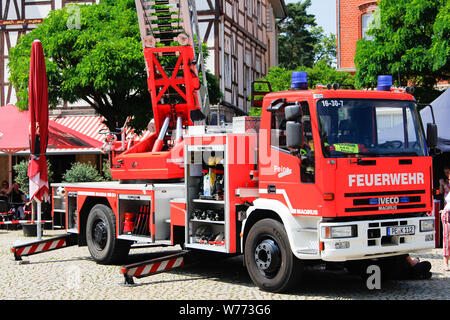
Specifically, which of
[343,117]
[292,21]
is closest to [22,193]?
[343,117]

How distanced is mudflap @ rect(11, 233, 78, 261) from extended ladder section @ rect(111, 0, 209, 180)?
5.77ft

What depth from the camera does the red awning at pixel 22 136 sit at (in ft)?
71.2

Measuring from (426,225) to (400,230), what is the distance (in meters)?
0.52

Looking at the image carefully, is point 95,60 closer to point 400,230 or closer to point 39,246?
point 39,246

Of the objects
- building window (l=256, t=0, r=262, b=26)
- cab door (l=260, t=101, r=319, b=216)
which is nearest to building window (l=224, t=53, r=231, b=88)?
building window (l=256, t=0, r=262, b=26)

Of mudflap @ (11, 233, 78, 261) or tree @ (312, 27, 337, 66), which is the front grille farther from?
tree @ (312, 27, 337, 66)

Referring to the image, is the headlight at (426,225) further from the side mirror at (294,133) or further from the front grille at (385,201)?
the side mirror at (294,133)

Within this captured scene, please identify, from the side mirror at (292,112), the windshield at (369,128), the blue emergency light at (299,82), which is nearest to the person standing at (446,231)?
the windshield at (369,128)

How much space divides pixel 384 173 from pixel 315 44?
6293 centimetres

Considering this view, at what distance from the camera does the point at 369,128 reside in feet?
30.5

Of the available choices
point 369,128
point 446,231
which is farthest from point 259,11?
point 369,128

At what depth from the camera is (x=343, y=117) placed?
925cm

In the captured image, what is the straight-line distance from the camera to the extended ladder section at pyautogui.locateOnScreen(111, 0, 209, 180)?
1281 centimetres

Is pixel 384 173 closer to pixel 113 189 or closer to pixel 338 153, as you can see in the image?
A: pixel 338 153
